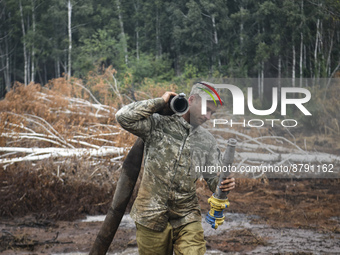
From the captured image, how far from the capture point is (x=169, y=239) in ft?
10.6

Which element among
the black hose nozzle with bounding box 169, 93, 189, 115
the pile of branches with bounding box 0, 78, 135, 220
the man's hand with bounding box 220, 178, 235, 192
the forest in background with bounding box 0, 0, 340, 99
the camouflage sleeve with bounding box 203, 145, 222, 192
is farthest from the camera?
the forest in background with bounding box 0, 0, 340, 99

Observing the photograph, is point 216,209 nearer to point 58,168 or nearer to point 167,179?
point 167,179

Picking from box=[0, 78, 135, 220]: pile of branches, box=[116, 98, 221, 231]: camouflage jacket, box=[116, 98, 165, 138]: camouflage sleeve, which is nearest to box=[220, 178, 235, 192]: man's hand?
box=[116, 98, 221, 231]: camouflage jacket

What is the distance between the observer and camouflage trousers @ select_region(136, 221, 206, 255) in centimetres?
315

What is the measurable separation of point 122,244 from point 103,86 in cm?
891

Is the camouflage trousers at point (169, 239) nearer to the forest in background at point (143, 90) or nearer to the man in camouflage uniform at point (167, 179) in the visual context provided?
the man in camouflage uniform at point (167, 179)

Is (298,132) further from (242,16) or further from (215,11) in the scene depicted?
(215,11)

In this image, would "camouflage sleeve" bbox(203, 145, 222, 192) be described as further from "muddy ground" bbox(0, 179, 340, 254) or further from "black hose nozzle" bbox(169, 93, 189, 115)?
"muddy ground" bbox(0, 179, 340, 254)

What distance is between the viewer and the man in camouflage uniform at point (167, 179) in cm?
314

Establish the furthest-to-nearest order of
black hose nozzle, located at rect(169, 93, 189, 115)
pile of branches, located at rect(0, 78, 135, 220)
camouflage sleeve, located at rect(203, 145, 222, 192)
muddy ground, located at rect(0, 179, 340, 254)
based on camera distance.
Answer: pile of branches, located at rect(0, 78, 135, 220)
muddy ground, located at rect(0, 179, 340, 254)
camouflage sleeve, located at rect(203, 145, 222, 192)
black hose nozzle, located at rect(169, 93, 189, 115)

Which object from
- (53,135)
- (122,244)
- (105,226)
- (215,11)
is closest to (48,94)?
(53,135)

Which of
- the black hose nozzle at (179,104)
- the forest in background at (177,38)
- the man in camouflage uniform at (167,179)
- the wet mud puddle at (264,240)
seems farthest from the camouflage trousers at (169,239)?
the forest in background at (177,38)

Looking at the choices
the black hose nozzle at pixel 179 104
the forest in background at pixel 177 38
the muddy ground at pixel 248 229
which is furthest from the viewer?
the forest in background at pixel 177 38

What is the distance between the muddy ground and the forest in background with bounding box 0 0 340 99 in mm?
9871
